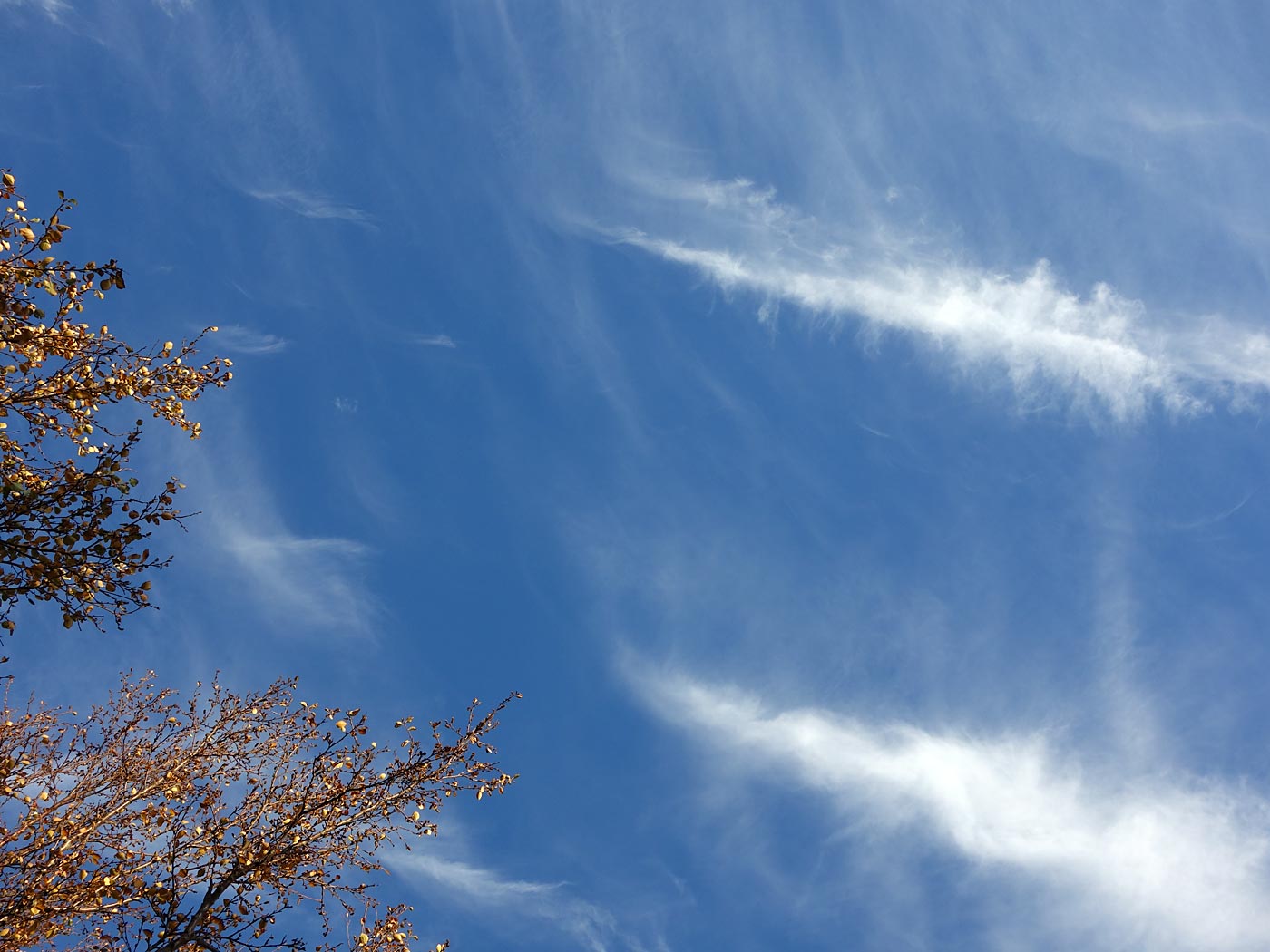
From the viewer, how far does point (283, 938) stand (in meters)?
11.0

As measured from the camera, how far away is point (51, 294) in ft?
29.8

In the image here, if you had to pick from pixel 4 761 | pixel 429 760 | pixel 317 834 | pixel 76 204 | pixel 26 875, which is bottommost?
pixel 26 875

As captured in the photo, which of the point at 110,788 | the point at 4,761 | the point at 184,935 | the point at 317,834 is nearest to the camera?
the point at 184,935

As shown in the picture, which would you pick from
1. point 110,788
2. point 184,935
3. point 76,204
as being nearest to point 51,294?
point 76,204

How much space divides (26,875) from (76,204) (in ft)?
29.7

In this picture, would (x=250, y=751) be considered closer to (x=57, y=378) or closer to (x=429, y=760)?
(x=429, y=760)

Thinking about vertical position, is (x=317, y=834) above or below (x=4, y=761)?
above

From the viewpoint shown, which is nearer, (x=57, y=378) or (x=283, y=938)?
(x=57, y=378)

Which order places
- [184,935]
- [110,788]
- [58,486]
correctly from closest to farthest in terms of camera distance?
[58,486] < [184,935] < [110,788]

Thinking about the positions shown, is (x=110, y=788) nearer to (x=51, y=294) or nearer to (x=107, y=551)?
(x=107, y=551)

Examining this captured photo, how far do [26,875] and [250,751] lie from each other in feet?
11.1

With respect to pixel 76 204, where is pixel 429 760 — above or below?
below

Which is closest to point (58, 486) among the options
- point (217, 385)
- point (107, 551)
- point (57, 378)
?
point (107, 551)

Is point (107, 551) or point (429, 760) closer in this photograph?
point (107, 551)
